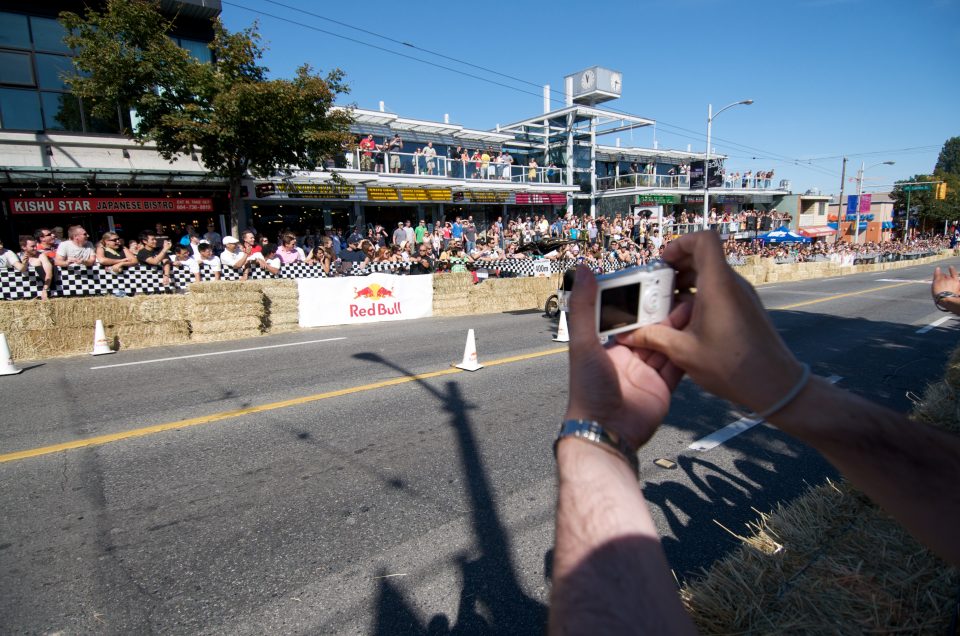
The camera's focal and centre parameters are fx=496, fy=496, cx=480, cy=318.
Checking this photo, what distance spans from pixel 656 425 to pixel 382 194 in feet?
72.0

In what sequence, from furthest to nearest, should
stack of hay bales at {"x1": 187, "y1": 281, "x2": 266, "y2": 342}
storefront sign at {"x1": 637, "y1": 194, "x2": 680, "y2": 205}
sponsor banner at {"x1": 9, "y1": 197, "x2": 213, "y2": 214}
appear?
storefront sign at {"x1": 637, "y1": 194, "x2": 680, "y2": 205}
sponsor banner at {"x1": 9, "y1": 197, "x2": 213, "y2": 214}
stack of hay bales at {"x1": 187, "y1": 281, "x2": 266, "y2": 342}

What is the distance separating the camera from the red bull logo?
38.8 feet

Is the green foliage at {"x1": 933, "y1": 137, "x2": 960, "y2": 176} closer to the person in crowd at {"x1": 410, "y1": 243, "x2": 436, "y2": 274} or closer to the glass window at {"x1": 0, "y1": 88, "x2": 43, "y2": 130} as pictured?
the person in crowd at {"x1": 410, "y1": 243, "x2": 436, "y2": 274}

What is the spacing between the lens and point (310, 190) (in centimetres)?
1944

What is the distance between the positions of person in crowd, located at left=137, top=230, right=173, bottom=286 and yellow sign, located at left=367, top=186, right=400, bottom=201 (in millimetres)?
11330

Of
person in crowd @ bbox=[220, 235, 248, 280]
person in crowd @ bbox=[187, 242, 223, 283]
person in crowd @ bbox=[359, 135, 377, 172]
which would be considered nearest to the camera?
person in crowd @ bbox=[187, 242, 223, 283]

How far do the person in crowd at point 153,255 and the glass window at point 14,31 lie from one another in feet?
33.0

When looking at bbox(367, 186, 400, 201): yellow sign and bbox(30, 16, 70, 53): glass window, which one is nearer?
bbox(30, 16, 70, 53): glass window

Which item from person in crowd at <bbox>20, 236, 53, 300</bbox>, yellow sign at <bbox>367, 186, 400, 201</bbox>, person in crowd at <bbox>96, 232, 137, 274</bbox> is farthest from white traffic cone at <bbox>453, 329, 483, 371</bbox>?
yellow sign at <bbox>367, 186, 400, 201</bbox>

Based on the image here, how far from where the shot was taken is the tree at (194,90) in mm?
12594

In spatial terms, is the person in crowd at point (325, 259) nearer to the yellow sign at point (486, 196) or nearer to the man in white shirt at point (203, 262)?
the man in white shirt at point (203, 262)

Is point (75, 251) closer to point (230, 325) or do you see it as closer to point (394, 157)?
point (230, 325)

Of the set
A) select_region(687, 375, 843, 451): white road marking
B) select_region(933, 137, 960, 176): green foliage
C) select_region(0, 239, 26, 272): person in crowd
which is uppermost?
select_region(933, 137, 960, 176): green foliage

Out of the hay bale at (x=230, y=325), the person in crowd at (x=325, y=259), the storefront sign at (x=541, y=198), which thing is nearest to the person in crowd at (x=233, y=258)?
the person in crowd at (x=325, y=259)
